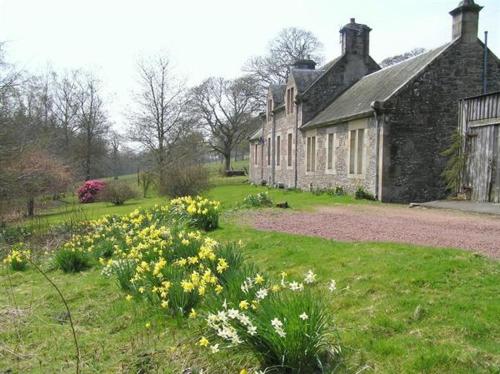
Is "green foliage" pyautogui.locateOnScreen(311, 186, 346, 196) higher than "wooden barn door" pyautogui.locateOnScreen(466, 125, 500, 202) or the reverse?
the reverse

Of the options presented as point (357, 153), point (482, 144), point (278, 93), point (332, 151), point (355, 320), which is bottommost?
point (355, 320)

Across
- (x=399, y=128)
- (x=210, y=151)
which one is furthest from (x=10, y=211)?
(x=210, y=151)

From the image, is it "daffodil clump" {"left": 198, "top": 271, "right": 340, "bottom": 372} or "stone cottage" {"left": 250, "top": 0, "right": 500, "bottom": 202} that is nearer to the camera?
"daffodil clump" {"left": 198, "top": 271, "right": 340, "bottom": 372}

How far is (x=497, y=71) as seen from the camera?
58.7ft

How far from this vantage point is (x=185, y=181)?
21.4 metres

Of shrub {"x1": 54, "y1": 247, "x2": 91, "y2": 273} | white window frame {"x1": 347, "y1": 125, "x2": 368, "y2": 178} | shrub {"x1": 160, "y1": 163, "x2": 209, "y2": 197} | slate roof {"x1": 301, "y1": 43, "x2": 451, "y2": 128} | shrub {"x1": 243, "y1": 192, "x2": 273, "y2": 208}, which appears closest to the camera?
shrub {"x1": 54, "y1": 247, "x2": 91, "y2": 273}

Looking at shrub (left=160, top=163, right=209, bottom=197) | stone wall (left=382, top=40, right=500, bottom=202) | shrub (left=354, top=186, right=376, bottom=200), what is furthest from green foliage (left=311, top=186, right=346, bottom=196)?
shrub (left=160, top=163, right=209, bottom=197)

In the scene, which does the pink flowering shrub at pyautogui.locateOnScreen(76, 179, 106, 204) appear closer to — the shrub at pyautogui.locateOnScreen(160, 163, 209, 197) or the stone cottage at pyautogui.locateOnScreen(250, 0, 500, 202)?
the shrub at pyautogui.locateOnScreen(160, 163, 209, 197)

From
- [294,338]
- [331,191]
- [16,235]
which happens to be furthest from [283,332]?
[331,191]

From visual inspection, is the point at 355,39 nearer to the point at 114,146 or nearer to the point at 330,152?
the point at 330,152

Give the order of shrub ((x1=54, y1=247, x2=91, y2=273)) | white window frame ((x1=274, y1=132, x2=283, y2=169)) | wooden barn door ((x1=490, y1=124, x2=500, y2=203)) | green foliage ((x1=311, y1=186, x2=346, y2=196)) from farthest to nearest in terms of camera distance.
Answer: white window frame ((x1=274, y1=132, x2=283, y2=169)) < green foliage ((x1=311, y1=186, x2=346, y2=196)) < wooden barn door ((x1=490, y1=124, x2=500, y2=203)) < shrub ((x1=54, y1=247, x2=91, y2=273))

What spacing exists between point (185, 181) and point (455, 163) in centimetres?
1158

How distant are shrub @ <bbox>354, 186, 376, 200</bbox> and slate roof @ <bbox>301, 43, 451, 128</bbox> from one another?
3132 millimetres

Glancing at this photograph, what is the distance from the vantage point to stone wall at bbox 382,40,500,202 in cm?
1698
